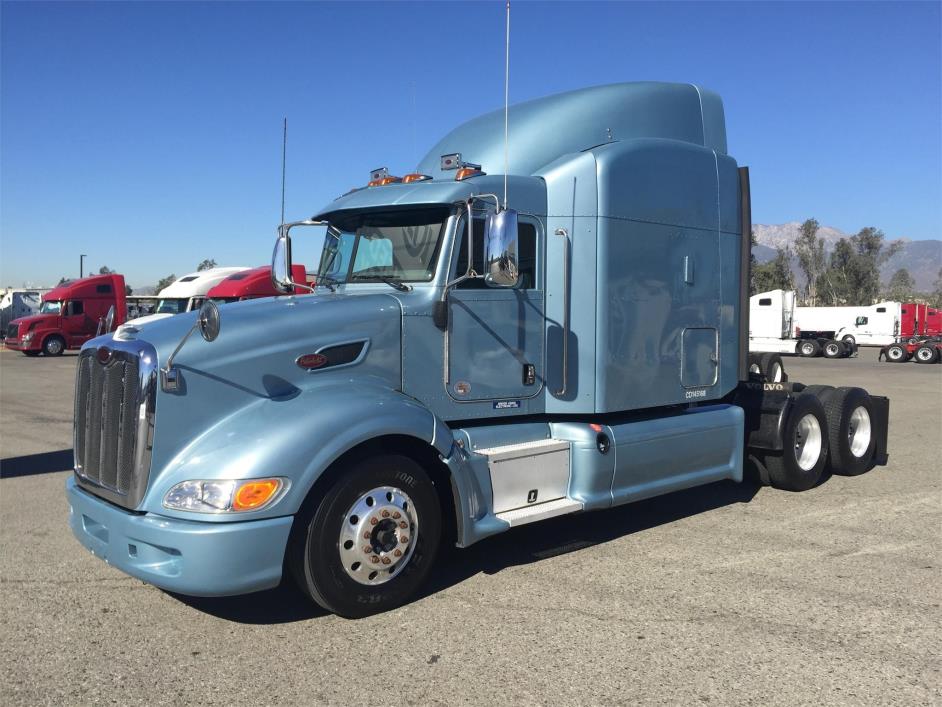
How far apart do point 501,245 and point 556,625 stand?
230 centimetres

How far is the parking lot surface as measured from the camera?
13.0 ft

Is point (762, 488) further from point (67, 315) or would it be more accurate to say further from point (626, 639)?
point (67, 315)

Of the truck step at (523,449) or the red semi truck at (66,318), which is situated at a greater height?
the red semi truck at (66,318)

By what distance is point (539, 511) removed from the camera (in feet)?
18.7

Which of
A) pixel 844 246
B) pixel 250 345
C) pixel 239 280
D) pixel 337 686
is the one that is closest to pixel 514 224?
pixel 250 345

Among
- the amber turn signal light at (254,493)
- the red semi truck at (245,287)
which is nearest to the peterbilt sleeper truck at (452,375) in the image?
the amber turn signal light at (254,493)

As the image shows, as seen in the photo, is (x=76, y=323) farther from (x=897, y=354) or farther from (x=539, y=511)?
(x=897, y=354)

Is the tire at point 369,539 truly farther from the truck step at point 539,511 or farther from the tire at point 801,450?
the tire at point 801,450

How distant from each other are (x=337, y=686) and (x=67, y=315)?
105ft

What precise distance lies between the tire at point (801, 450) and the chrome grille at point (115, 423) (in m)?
6.01

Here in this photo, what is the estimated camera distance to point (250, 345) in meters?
4.77

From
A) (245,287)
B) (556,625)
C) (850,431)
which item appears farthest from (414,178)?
(245,287)

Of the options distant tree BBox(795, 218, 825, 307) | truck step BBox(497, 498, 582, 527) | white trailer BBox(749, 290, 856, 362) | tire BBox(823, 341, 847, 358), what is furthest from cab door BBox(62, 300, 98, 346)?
distant tree BBox(795, 218, 825, 307)

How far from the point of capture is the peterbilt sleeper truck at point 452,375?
4480 millimetres
